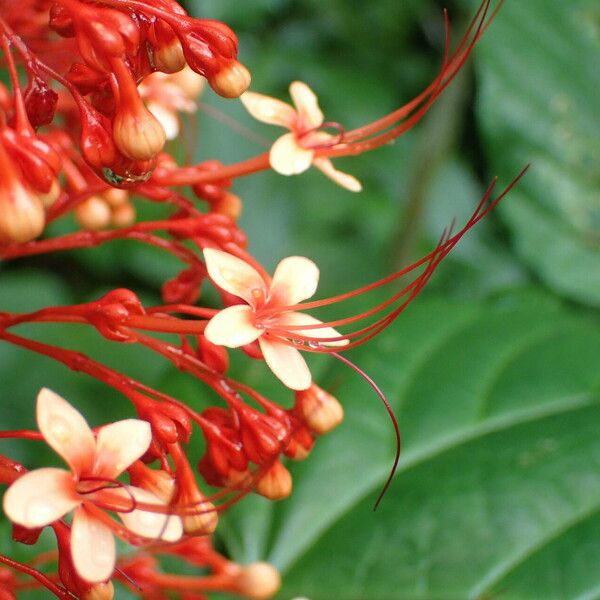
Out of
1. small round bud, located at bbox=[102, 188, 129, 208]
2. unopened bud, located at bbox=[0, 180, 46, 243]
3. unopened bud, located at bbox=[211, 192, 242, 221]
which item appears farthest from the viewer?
small round bud, located at bbox=[102, 188, 129, 208]

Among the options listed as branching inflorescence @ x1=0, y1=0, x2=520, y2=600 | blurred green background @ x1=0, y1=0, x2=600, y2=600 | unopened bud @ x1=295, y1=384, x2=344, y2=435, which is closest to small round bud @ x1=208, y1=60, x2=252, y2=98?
branching inflorescence @ x1=0, y1=0, x2=520, y2=600

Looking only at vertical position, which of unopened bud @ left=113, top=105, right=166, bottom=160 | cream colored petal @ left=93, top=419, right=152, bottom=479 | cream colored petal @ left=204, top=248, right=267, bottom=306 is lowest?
cream colored petal @ left=93, top=419, right=152, bottom=479

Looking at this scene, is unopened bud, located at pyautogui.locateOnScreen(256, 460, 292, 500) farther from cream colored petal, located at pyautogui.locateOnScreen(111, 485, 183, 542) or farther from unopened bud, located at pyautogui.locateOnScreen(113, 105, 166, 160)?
unopened bud, located at pyautogui.locateOnScreen(113, 105, 166, 160)

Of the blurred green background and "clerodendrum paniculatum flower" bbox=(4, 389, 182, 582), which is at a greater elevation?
"clerodendrum paniculatum flower" bbox=(4, 389, 182, 582)

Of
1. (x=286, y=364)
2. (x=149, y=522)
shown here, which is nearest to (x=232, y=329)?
(x=286, y=364)

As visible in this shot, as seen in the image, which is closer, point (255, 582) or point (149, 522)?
point (149, 522)

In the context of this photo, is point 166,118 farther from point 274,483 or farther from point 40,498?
point 40,498

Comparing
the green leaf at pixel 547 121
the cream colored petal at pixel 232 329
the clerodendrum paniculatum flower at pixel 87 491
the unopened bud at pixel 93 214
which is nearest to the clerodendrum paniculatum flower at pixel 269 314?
the cream colored petal at pixel 232 329
